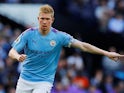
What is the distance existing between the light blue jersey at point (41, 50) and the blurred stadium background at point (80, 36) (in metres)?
6.60

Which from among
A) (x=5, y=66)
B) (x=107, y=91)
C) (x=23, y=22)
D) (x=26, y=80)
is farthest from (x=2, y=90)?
(x=26, y=80)

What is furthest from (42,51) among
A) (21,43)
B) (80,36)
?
(80,36)

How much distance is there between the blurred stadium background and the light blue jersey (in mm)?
6600

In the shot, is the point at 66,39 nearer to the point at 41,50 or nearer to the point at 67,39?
the point at 67,39

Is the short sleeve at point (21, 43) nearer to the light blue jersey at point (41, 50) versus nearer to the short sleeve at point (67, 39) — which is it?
the light blue jersey at point (41, 50)

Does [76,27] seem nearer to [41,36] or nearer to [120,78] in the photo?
[120,78]

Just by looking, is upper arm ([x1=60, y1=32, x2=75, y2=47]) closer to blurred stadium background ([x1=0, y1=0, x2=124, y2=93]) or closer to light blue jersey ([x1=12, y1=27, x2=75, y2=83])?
light blue jersey ([x1=12, y1=27, x2=75, y2=83])

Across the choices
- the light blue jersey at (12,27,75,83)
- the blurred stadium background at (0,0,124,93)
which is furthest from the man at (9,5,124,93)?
the blurred stadium background at (0,0,124,93)

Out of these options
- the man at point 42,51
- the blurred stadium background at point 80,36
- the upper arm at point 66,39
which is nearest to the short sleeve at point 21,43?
the man at point 42,51

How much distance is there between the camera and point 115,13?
21656 millimetres

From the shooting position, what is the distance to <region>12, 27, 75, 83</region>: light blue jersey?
1155 cm

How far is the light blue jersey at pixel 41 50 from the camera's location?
11547 mm

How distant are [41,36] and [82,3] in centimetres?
1108

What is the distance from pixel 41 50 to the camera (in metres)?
11.6
